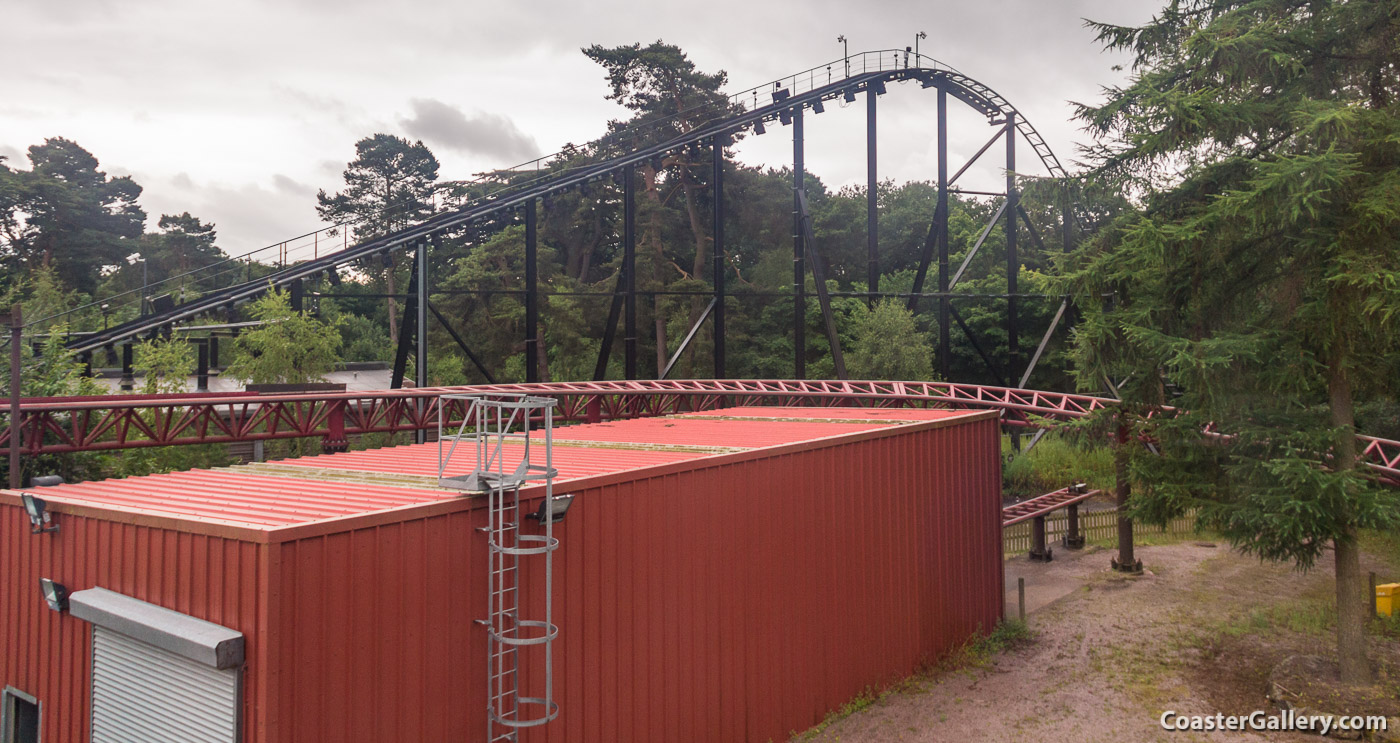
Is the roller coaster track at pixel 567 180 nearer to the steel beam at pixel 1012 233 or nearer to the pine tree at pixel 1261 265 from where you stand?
the steel beam at pixel 1012 233

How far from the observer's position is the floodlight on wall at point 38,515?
751 cm

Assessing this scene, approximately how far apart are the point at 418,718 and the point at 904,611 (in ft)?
25.6

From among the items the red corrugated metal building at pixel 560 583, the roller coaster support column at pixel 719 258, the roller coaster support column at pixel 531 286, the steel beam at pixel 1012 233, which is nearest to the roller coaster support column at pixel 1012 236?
the steel beam at pixel 1012 233

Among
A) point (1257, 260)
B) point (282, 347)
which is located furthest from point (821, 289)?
point (282, 347)

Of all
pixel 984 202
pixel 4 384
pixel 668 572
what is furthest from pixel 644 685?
pixel 984 202

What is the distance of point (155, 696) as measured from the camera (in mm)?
6508

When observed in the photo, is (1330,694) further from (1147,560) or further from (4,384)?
(4,384)

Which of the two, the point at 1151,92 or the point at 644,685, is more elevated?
the point at 1151,92

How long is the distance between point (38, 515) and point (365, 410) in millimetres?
11194

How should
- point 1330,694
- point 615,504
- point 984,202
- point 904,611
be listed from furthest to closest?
point 984,202 < point 904,611 < point 1330,694 < point 615,504

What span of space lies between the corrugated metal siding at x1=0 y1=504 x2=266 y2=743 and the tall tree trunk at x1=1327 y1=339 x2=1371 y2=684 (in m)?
12.7

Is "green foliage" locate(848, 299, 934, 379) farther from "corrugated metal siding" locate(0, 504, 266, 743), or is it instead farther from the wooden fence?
"corrugated metal siding" locate(0, 504, 266, 743)

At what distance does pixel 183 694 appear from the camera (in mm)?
6191

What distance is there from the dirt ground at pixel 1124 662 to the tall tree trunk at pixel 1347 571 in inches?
20.2
